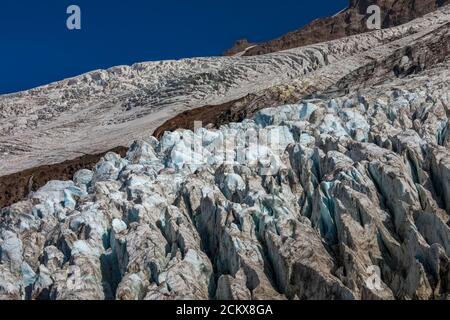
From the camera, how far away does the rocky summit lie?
33719 millimetres

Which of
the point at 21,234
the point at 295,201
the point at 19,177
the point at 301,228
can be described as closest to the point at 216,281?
the point at 301,228

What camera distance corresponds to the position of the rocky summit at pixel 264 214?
33719mm

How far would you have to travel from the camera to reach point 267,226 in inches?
1443
